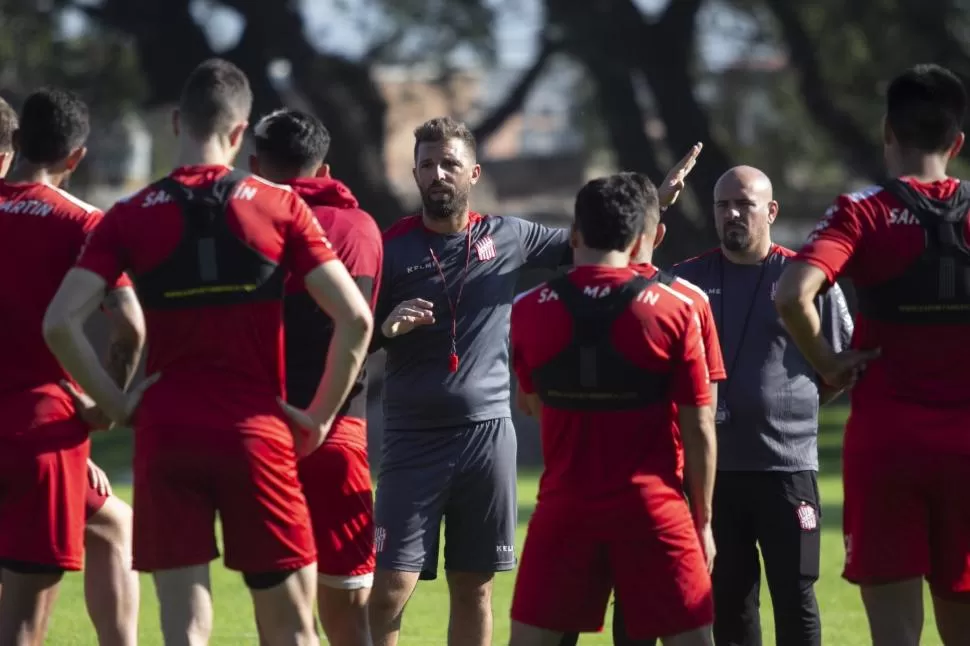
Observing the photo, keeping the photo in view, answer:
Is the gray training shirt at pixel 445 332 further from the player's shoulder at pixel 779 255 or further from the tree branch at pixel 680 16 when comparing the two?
the tree branch at pixel 680 16

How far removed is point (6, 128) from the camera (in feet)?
20.2

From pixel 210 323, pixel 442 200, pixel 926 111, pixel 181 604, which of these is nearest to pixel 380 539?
pixel 442 200

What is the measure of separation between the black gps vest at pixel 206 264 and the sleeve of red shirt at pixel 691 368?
1.42 meters

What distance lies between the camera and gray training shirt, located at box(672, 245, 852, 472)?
22.9 feet

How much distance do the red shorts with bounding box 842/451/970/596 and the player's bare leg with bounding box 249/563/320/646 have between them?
1.93 meters

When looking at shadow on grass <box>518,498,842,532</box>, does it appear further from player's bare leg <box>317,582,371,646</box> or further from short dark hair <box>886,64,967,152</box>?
short dark hair <box>886,64,967,152</box>

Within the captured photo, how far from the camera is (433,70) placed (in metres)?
31.6

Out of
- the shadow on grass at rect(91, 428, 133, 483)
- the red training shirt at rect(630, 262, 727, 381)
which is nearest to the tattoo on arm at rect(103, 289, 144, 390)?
the red training shirt at rect(630, 262, 727, 381)

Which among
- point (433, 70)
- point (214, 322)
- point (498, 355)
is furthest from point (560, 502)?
point (433, 70)

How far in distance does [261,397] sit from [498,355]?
1.93m

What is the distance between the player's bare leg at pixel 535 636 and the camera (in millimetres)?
5250

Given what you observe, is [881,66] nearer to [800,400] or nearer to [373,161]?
[373,161]

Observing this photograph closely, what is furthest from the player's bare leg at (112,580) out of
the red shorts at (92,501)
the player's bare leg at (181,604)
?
the player's bare leg at (181,604)

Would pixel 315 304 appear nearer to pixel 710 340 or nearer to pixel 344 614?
pixel 344 614
